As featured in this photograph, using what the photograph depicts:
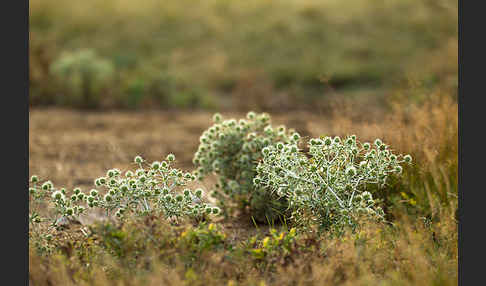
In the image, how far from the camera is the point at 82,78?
918 centimetres

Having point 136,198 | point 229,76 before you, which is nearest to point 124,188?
point 136,198

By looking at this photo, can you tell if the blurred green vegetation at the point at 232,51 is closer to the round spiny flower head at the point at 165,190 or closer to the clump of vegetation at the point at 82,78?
the clump of vegetation at the point at 82,78

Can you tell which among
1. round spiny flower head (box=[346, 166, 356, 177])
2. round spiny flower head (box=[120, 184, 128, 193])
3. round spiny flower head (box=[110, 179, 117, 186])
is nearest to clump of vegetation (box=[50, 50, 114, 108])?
round spiny flower head (box=[110, 179, 117, 186])

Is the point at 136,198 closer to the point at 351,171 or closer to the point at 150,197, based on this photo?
the point at 150,197

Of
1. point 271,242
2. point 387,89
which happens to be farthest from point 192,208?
point 387,89

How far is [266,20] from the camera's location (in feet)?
44.2

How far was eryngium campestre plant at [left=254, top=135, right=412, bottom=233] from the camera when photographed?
2.88 m

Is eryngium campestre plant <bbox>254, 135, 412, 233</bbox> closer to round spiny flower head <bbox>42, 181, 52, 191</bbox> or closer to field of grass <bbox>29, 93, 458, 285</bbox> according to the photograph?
field of grass <bbox>29, 93, 458, 285</bbox>

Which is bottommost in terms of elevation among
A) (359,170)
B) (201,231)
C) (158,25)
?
(201,231)

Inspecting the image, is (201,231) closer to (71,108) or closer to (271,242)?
(271,242)

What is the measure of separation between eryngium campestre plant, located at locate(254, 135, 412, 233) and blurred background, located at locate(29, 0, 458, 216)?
0.46m

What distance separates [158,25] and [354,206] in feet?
37.6

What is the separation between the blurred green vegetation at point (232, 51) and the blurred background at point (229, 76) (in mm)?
32

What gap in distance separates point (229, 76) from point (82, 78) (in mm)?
3133
